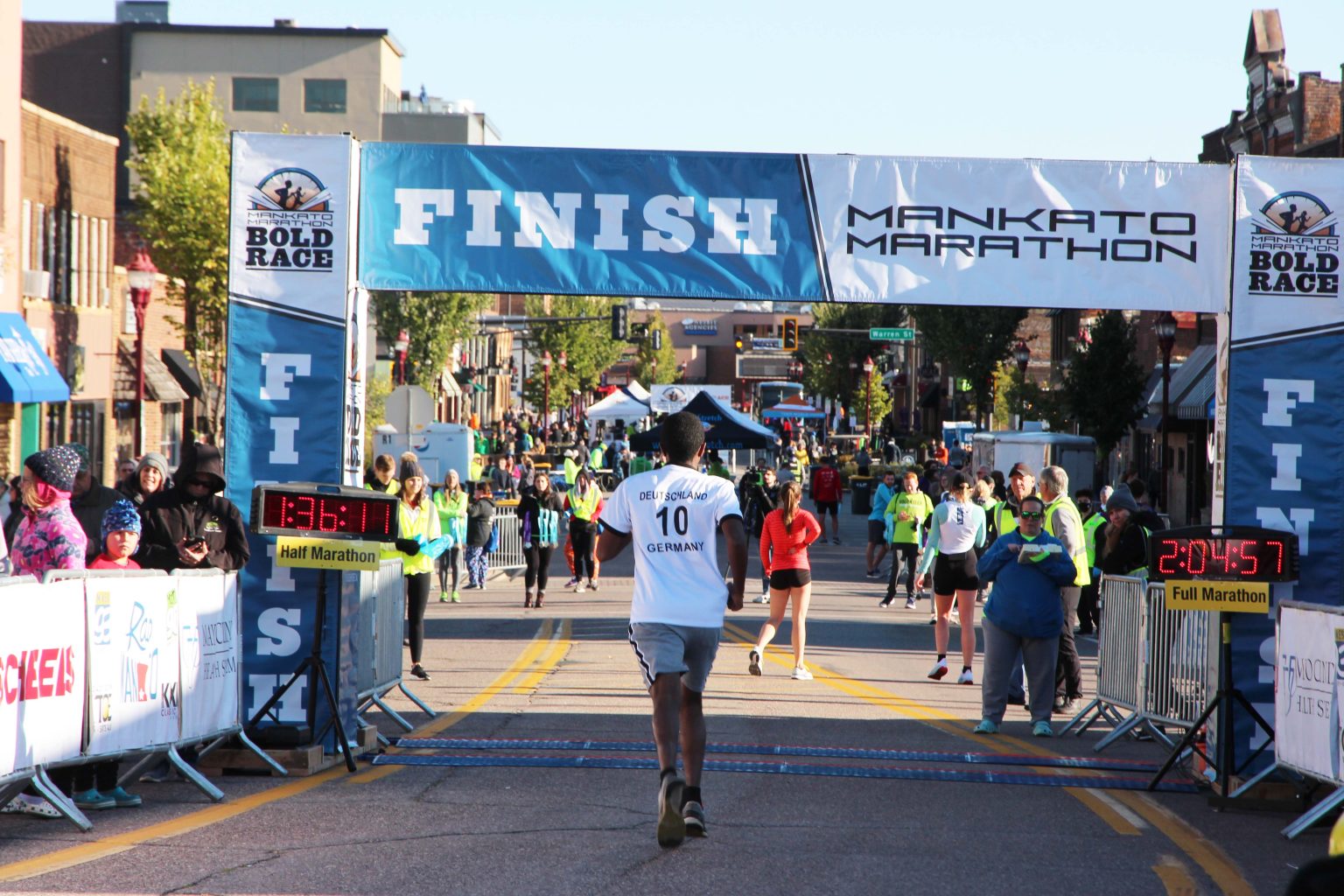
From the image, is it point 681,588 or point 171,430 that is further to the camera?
A: point 171,430

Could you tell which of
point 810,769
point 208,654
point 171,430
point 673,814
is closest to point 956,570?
point 810,769

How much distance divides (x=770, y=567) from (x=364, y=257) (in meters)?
6.02

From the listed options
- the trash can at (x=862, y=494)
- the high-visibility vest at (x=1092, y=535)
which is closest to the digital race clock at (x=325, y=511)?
the high-visibility vest at (x=1092, y=535)

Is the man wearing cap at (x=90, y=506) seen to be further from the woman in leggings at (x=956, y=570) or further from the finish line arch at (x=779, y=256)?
the woman in leggings at (x=956, y=570)

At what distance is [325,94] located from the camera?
245 ft

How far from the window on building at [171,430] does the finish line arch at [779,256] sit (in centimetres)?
3423

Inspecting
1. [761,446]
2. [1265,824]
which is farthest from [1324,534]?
[761,446]

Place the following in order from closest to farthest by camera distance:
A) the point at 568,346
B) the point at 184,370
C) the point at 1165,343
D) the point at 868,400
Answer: the point at 1165,343 → the point at 184,370 → the point at 868,400 → the point at 568,346

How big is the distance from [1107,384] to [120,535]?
114 ft

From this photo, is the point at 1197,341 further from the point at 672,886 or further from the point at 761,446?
the point at 672,886

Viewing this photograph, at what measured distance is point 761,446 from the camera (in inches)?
1423

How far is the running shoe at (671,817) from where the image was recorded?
6902mm

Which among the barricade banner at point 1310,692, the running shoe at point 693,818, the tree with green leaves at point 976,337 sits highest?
the tree with green leaves at point 976,337

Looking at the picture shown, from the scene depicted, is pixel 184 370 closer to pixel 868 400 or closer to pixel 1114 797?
pixel 1114 797
